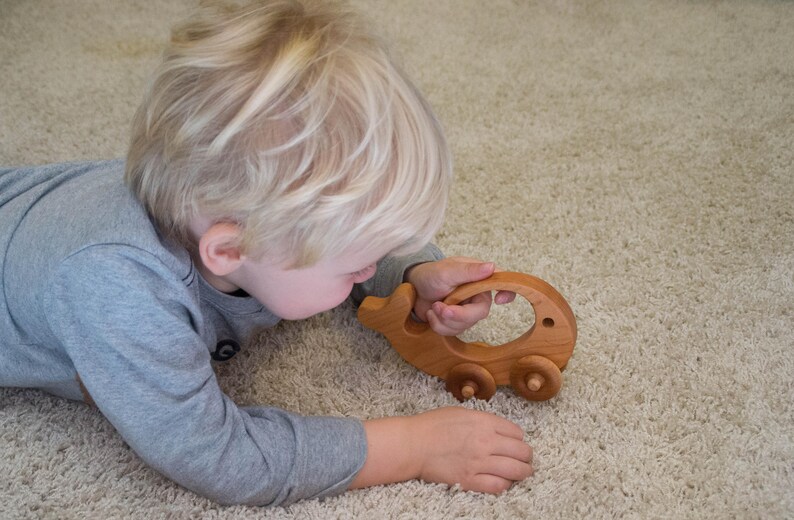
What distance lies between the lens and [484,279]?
76cm

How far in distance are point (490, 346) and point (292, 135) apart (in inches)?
14.2

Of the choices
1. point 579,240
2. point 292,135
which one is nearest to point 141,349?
point 292,135

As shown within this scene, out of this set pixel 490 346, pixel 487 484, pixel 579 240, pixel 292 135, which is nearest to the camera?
pixel 292 135

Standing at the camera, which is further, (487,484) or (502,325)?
(502,325)

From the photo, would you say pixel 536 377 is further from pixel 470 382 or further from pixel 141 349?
pixel 141 349

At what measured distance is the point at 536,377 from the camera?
0.76 m

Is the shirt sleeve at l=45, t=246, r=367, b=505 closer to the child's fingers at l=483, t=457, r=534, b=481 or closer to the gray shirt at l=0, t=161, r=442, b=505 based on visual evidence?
the gray shirt at l=0, t=161, r=442, b=505

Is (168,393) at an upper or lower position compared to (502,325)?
upper

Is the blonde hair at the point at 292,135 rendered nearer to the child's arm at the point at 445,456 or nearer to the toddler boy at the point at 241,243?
the toddler boy at the point at 241,243

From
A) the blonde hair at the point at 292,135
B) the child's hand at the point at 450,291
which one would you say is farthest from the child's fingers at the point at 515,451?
the blonde hair at the point at 292,135

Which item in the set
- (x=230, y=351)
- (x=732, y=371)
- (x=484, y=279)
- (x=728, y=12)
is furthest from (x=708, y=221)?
(x=728, y=12)

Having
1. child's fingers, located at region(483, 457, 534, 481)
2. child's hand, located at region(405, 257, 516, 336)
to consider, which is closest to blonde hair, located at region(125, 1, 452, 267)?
child's hand, located at region(405, 257, 516, 336)

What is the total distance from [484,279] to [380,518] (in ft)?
0.84

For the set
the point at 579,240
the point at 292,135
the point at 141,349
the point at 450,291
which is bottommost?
the point at 579,240
